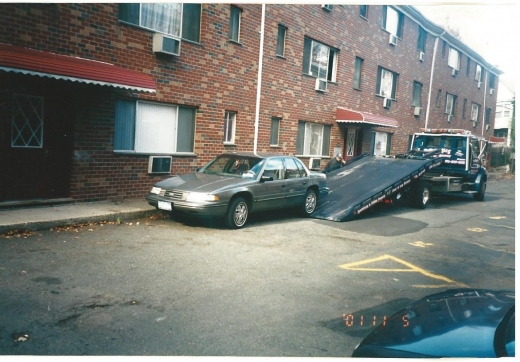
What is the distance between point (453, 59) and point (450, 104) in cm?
289

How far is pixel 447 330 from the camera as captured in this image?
273 centimetres

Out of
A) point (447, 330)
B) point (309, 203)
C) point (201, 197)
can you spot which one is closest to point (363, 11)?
point (309, 203)

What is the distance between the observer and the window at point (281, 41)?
14949 mm

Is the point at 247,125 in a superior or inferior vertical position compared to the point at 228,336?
superior

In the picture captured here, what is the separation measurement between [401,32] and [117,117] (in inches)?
659

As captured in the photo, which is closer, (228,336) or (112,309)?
(228,336)

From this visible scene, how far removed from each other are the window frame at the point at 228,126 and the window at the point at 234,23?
227cm

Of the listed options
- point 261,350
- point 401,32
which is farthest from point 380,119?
point 261,350

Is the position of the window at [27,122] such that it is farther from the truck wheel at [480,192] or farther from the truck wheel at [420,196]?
the truck wheel at [480,192]

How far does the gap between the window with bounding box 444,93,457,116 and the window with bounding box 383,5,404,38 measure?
810cm

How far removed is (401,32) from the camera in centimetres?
2175

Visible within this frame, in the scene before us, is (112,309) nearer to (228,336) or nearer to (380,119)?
(228,336)

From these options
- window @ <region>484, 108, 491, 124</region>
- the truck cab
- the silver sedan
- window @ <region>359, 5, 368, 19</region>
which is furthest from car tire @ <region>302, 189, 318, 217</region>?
window @ <region>484, 108, 491, 124</region>

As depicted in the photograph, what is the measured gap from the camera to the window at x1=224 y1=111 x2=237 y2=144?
1341cm
